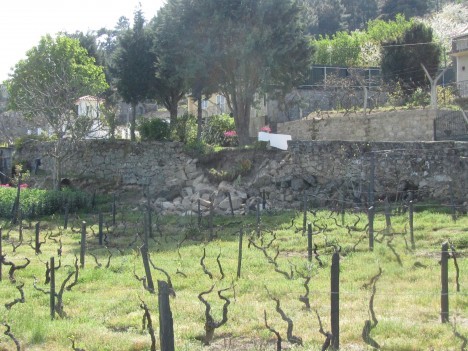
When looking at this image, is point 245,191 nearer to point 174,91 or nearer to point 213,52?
point 213,52

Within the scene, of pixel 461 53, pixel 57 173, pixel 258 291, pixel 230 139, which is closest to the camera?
pixel 258 291

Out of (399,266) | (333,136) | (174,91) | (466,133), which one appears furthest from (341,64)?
(399,266)

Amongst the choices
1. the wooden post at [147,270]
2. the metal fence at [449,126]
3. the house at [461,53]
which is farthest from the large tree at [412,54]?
the wooden post at [147,270]

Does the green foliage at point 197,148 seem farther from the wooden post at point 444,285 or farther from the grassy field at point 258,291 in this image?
the wooden post at point 444,285

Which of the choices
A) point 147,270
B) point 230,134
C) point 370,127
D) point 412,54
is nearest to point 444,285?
point 147,270

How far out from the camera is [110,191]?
2959 cm

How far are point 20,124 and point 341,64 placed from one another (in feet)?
68.0

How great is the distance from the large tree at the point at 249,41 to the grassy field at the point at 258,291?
10264 millimetres

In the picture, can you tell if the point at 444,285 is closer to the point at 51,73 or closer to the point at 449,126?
the point at 449,126

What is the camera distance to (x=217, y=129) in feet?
108

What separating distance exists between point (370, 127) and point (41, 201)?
12.8m

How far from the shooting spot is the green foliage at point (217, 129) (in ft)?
104

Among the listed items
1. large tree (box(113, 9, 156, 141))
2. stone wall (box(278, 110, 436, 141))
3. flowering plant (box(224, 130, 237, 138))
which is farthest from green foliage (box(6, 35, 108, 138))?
stone wall (box(278, 110, 436, 141))

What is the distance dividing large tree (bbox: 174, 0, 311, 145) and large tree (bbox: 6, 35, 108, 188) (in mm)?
6472
